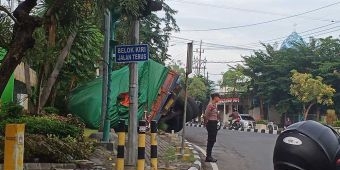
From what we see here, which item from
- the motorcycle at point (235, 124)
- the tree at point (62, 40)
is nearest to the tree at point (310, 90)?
the motorcycle at point (235, 124)

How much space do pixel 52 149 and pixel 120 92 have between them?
288 inches

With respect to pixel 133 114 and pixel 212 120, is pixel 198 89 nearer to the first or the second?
pixel 212 120

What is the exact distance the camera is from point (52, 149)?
9.48 metres

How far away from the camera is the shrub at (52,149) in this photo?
30.2 feet

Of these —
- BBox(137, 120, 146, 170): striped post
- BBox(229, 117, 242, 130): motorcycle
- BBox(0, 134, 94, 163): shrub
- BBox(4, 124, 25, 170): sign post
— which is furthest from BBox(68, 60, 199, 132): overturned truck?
BBox(229, 117, 242, 130): motorcycle

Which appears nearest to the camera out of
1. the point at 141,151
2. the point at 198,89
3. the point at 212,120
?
the point at 141,151

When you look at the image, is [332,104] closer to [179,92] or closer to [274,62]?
[274,62]

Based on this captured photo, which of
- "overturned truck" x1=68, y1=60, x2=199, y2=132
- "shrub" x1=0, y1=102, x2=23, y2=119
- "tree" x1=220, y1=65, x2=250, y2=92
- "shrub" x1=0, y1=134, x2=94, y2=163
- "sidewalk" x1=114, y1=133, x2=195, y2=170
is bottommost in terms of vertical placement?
"sidewalk" x1=114, y1=133, x2=195, y2=170

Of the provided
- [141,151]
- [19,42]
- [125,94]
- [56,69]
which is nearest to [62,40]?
[56,69]

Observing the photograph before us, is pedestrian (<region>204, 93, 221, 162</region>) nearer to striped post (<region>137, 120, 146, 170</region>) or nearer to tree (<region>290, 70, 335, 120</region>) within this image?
striped post (<region>137, 120, 146, 170</region>)

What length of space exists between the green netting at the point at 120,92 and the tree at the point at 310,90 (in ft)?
84.4

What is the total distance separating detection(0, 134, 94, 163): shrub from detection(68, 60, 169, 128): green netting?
20.7 feet

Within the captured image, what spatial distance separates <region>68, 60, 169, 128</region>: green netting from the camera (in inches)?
660

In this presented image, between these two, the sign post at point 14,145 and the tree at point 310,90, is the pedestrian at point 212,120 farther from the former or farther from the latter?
the tree at point 310,90
